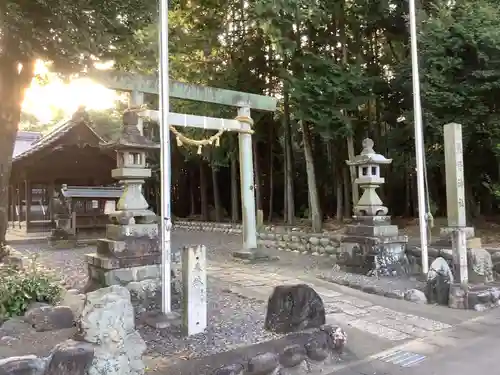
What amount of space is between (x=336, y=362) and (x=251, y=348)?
960 millimetres

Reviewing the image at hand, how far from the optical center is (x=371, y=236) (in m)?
8.00

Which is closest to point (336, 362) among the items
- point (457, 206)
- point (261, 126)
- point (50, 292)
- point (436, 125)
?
point (50, 292)

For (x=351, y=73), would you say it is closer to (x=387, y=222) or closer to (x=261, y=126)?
(x=387, y=222)

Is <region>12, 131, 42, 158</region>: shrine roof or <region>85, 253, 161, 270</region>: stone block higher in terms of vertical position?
<region>12, 131, 42, 158</region>: shrine roof

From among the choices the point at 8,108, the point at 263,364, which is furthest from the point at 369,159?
the point at 8,108

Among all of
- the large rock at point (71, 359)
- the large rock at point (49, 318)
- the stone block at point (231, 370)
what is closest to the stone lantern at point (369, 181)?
the stone block at point (231, 370)

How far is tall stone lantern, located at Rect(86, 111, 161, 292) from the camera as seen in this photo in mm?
6105

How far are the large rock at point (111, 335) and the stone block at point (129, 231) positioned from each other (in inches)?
110

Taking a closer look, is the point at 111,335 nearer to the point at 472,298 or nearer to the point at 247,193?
the point at 472,298

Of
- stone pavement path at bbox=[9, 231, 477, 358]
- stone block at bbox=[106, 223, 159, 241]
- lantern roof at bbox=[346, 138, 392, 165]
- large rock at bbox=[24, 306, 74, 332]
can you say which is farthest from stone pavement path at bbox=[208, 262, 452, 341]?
large rock at bbox=[24, 306, 74, 332]

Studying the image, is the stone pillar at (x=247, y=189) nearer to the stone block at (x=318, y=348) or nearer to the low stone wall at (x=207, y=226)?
the stone block at (x=318, y=348)

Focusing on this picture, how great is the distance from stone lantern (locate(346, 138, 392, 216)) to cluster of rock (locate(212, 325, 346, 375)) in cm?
423

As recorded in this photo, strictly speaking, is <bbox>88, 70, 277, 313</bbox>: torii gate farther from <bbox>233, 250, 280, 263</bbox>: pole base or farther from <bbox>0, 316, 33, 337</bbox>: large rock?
<bbox>0, 316, 33, 337</bbox>: large rock

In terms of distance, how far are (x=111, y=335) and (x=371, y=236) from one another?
5654mm
